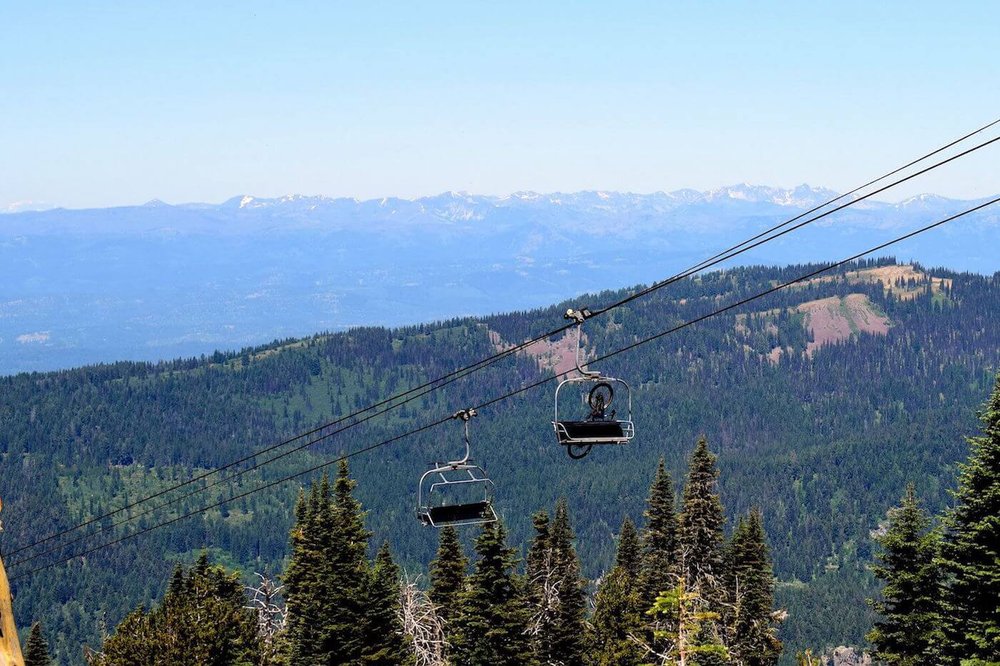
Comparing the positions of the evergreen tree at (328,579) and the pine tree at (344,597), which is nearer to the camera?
the pine tree at (344,597)

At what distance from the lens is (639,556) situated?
7881 cm

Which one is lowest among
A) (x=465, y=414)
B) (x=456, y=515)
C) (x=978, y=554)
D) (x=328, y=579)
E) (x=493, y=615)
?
(x=493, y=615)

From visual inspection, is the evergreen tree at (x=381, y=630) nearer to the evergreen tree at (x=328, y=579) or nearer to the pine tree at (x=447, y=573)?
the evergreen tree at (x=328, y=579)

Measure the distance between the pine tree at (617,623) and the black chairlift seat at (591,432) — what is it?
3378 cm

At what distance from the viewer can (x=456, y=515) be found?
1205 inches

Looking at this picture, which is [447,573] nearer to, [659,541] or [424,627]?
[424,627]

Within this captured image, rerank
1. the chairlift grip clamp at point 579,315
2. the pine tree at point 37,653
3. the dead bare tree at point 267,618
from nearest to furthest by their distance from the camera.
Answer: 1. the chairlift grip clamp at point 579,315
2. the dead bare tree at point 267,618
3. the pine tree at point 37,653

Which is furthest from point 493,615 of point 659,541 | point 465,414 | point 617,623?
point 465,414

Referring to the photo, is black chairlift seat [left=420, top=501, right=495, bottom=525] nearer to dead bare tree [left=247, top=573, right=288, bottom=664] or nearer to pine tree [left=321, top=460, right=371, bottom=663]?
pine tree [left=321, top=460, right=371, bottom=663]

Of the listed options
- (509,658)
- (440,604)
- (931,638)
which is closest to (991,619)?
(931,638)

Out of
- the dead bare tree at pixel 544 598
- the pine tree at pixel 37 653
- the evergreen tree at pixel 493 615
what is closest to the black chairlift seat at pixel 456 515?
the evergreen tree at pixel 493 615

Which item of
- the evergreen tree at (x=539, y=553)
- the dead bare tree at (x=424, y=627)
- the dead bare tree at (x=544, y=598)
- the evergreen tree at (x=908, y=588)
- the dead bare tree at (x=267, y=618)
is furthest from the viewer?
the evergreen tree at (x=539, y=553)

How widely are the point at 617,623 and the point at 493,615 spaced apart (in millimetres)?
10719

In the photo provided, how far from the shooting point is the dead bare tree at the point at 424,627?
204 ft
